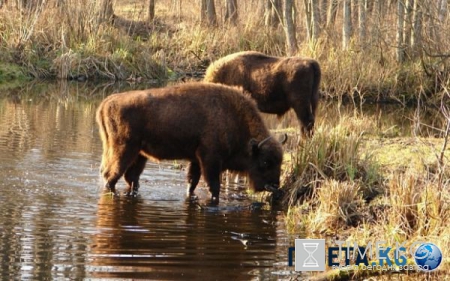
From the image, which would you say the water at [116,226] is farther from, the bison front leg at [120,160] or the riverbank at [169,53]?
the riverbank at [169,53]

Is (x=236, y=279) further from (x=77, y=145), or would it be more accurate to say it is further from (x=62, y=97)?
(x=62, y=97)

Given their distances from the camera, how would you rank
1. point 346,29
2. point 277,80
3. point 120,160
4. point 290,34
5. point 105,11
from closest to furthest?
point 120,160 → point 277,80 → point 346,29 → point 290,34 → point 105,11

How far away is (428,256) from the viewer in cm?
839

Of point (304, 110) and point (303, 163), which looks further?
point (304, 110)

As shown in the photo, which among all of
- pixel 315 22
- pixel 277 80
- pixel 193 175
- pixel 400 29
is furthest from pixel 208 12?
pixel 193 175

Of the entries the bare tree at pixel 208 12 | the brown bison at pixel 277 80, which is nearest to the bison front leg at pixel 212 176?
the brown bison at pixel 277 80

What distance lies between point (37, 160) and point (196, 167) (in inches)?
118

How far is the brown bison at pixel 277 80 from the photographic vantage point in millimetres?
15961

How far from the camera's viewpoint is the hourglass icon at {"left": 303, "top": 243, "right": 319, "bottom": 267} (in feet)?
29.0

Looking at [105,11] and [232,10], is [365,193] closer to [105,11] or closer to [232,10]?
[105,11]

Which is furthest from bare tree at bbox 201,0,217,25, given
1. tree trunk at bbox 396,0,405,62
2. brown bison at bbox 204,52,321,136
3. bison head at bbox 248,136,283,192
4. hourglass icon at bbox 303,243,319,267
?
hourglass icon at bbox 303,243,319,267

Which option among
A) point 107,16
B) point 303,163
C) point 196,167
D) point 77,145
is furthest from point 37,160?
point 107,16

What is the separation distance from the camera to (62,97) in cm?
2484

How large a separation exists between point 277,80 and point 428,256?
815 centimetres
